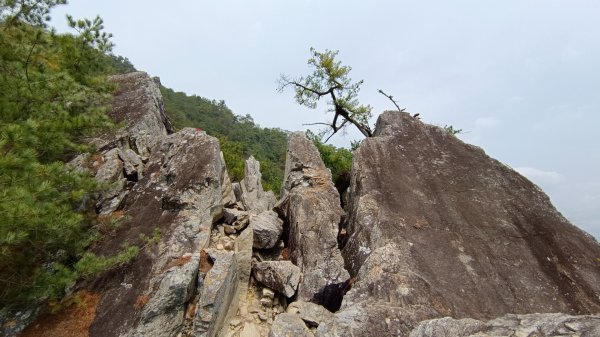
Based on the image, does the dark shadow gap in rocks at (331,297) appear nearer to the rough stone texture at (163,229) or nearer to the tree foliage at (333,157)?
the rough stone texture at (163,229)

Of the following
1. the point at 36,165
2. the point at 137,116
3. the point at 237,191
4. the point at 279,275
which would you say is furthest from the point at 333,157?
the point at 36,165

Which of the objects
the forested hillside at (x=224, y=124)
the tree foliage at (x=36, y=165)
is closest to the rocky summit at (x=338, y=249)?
the tree foliage at (x=36, y=165)

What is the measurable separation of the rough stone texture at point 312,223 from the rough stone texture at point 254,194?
1.36m

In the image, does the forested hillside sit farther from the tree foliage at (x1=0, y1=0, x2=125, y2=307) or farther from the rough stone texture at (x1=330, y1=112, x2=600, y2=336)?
the tree foliage at (x1=0, y1=0, x2=125, y2=307)

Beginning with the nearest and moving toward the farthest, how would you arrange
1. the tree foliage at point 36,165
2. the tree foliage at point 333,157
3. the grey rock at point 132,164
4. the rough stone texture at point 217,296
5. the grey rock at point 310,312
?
the tree foliage at point 36,165 → the rough stone texture at point 217,296 → the grey rock at point 310,312 → the grey rock at point 132,164 → the tree foliage at point 333,157

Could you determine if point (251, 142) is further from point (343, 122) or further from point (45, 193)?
point (45, 193)

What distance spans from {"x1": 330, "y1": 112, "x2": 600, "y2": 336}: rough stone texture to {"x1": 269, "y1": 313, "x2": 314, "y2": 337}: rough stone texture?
105cm

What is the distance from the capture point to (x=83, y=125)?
10414mm

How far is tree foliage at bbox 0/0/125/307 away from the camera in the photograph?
7.30m

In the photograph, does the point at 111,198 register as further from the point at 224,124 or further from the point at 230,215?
the point at 224,124

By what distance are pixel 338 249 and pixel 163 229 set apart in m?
5.64

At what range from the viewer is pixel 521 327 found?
4949 mm

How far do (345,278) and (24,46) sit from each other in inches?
424

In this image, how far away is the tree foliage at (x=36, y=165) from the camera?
730 centimetres
